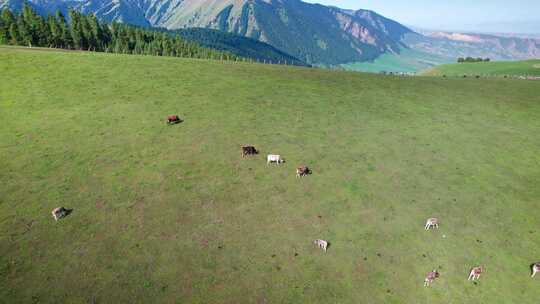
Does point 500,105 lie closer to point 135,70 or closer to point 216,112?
point 216,112

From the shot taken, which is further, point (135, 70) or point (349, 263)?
point (135, 70)

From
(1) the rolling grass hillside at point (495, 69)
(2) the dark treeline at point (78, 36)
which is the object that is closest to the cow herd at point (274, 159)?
(2) the dark treeline at point (78, 36)

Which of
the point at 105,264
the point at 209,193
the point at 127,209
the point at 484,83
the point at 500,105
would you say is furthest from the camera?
the point at 484,83

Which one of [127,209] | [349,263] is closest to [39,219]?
[127,209]

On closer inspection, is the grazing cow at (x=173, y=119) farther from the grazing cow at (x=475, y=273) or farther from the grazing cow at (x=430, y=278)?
the grazing cow at (x=475, y=273)

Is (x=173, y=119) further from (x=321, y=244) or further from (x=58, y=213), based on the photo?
(x=321, y=244)

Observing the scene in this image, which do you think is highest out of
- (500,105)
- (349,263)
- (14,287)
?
(500,105)

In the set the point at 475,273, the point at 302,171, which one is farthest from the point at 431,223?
the point at 302,171

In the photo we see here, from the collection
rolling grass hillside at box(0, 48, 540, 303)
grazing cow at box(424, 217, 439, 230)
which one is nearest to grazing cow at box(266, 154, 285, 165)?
rolling grass hillside at box(0, 48, 540, 303)
